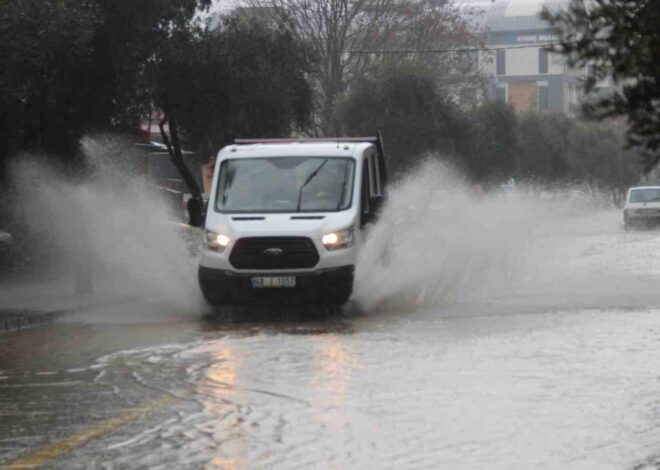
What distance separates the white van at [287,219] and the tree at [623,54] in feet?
36.0

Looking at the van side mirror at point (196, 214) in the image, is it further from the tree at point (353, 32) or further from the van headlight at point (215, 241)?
the tree at point (353, 32)

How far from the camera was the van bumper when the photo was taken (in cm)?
1884

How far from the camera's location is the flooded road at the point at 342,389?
891 centimetres

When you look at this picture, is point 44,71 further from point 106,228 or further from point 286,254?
point 106,228

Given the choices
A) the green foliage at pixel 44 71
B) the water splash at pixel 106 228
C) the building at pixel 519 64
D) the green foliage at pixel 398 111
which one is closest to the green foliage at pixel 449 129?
the green foliage at pixel 398 111

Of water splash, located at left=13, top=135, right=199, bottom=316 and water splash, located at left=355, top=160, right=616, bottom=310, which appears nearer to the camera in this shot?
water splash, located at left=355, top=160, right=616, bottom=310

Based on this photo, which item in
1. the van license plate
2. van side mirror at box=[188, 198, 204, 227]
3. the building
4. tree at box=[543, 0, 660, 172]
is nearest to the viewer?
tree at box=[543, 0, 660, 172]

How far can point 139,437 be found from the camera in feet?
31.2

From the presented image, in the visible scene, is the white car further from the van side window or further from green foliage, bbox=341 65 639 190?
the van side window

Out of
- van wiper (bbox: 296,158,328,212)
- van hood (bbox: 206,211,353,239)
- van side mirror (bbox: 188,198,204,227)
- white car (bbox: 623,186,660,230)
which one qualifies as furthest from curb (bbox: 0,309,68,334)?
white car (bbox: 623,186,660,230)

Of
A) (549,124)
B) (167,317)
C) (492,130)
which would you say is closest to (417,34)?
(492,130)

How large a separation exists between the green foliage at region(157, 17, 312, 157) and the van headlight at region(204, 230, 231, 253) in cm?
1413

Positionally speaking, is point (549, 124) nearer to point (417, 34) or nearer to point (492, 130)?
point (492, 130)

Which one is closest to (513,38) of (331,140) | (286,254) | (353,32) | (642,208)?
(353,32)
